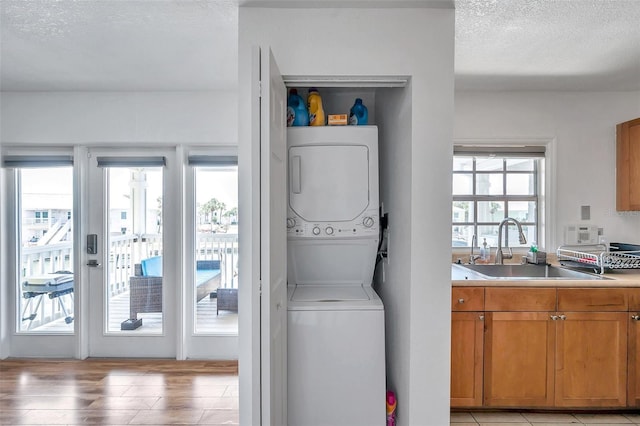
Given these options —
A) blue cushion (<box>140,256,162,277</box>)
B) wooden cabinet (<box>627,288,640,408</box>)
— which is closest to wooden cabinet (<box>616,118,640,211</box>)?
wooden cabinet (<box>627,288,640,408</box>)

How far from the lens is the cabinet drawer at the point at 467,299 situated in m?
2.47

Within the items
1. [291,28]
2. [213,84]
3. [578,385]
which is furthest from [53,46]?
[578,385]

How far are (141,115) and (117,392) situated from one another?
222 cm

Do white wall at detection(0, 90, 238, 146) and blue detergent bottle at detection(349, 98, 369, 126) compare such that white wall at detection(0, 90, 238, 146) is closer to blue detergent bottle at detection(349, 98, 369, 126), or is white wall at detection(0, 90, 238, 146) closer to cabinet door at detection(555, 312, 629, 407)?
blue detergent bottle at detection(349, 98, 369, 126)

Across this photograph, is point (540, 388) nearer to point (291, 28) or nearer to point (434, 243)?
point (434, 243)

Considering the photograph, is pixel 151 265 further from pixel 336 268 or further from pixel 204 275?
pixel 336 268

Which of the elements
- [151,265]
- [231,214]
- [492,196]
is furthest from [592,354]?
[151,265]

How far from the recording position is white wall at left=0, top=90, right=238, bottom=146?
3.35 m

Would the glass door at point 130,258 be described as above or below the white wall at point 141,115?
below

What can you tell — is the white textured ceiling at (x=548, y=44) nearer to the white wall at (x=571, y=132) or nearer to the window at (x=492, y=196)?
the white wall at (x=571, y=132)

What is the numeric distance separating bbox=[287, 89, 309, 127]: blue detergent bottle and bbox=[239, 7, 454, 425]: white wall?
0.36 m

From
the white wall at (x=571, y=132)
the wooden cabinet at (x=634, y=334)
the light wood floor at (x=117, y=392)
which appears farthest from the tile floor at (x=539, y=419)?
the light wood floor at (x=117, y=392)

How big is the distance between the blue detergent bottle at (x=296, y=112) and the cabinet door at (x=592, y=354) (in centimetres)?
204

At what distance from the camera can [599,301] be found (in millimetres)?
2453
